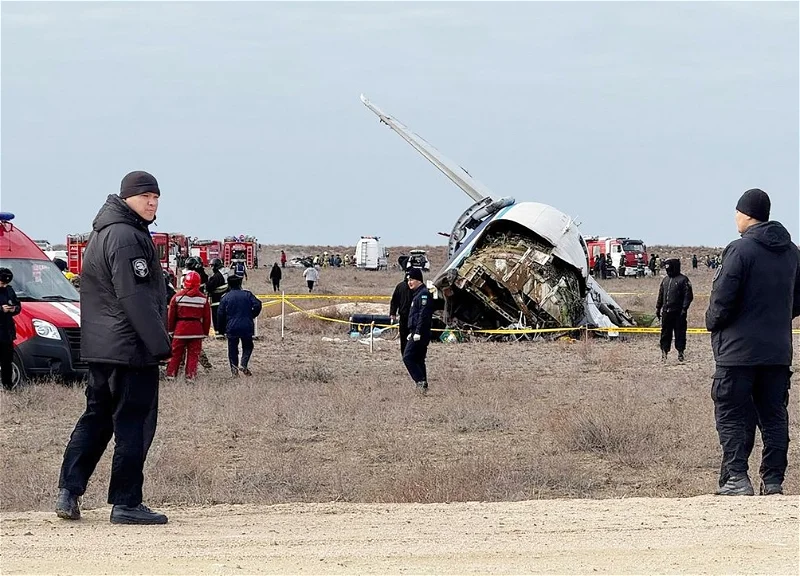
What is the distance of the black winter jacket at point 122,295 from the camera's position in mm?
6816

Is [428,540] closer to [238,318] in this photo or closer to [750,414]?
[750,414]

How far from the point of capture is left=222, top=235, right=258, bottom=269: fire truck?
7395 cm

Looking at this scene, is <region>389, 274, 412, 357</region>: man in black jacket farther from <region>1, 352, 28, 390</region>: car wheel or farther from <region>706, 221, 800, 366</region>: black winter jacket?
<region>706, 221, 800, 366</region>: black winter jacket

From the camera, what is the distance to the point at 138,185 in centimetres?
704

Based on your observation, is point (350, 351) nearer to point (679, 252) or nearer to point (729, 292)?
point (729, 292)

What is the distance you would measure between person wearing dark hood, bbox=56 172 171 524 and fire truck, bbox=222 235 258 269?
2568 inches

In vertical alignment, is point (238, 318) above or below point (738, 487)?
above

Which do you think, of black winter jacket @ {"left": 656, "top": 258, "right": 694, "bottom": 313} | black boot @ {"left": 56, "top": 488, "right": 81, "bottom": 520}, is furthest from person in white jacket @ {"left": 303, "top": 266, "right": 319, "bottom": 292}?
black boot @ {"left": 56, "top": 488, "right": 81, "bottom": 520}

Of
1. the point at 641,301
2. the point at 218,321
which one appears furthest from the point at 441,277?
the point at 641,301

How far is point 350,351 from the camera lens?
2419cm

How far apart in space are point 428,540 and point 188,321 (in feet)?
35.8

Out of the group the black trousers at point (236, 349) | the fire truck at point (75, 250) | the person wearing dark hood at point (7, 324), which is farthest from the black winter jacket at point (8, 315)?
the fire truck at point (75, 250)

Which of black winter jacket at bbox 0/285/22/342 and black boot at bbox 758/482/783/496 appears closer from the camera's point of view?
black boot at bbox 758/482/783/496

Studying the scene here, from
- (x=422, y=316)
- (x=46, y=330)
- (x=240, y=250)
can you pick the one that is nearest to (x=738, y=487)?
(x=422, y=316)
